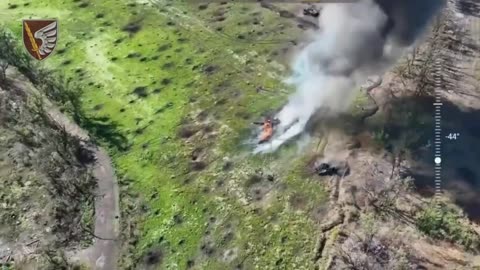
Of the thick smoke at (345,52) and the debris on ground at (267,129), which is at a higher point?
the thick smoke at (345,52)

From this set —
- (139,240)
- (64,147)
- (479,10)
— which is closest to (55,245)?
(139,240)

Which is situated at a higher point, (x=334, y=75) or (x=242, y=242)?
(x=334, y=75)

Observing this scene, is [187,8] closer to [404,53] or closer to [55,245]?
[404,53]

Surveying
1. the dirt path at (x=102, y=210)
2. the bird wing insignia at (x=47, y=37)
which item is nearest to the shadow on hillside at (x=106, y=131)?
the dirt path at (x=102, y=210)

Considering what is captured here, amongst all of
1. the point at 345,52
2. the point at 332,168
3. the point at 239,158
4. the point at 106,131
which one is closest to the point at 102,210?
the point at 106,131

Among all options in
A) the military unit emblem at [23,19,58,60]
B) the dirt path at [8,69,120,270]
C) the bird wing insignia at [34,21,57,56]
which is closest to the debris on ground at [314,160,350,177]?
the dirt path at [8,69,120,270]

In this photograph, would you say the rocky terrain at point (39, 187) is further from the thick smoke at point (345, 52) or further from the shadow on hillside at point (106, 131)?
the thick smoke at point (345, 52)

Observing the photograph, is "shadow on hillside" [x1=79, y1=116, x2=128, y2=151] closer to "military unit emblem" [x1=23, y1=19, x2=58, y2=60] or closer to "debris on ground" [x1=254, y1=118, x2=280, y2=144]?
"military unit emblem" [x1=23, y1=19, x2=58, y2=60]
